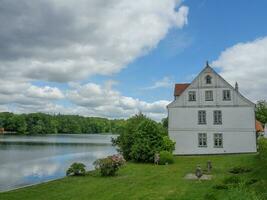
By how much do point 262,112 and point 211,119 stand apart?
29.7 metres

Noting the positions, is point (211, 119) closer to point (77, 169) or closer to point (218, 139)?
point (218, 139)

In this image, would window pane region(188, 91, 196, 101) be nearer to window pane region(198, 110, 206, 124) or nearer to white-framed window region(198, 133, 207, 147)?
window pane region(198, 110, 206, 124)

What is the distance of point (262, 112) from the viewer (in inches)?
2263

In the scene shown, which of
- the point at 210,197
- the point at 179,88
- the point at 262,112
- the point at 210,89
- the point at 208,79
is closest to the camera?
the point at 210,197

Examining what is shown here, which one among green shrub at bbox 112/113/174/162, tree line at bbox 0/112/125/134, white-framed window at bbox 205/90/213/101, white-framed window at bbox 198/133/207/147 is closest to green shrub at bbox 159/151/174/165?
green shrub at bbox 112/113/174/162

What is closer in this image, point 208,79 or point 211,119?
point 211,119

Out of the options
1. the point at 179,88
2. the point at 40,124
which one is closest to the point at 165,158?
the point at 179,88

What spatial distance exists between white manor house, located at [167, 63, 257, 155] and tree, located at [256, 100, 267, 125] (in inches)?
985

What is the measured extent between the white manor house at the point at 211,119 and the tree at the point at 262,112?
25.0m

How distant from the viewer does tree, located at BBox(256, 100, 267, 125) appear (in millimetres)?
55250

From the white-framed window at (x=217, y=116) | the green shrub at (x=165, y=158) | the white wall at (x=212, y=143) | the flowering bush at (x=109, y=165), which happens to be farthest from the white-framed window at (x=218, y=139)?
the flowering bush at (x=109, y=165)

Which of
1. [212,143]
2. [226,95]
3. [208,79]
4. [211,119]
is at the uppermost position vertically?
[208,79]

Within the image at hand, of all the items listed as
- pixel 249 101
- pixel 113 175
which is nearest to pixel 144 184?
pixel 113 175

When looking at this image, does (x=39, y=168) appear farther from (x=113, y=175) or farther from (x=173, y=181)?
(x=173, y=181)
